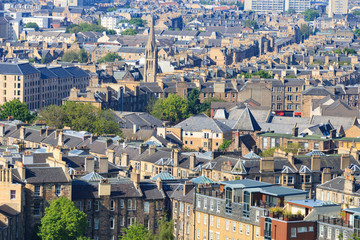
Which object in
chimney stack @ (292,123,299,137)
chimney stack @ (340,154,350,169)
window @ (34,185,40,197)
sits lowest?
chimney stack @ (292,123,299,137)

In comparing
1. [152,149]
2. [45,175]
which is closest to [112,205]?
[45,175]

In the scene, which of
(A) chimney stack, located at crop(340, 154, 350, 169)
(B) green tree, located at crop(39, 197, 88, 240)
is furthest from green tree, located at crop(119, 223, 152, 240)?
(A) chimney stack, located at crop(340, 154, 350, 169)

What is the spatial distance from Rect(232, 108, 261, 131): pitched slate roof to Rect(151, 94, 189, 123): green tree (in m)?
27.7

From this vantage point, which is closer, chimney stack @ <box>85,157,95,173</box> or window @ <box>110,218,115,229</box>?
window @ <box>110,218,115,229</box>

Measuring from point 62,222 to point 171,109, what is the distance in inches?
3415

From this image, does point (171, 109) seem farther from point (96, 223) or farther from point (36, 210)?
point (36, 210)

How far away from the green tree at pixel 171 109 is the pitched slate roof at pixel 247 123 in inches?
1089

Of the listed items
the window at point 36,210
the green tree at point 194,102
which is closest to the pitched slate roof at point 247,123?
the green tree at point 194,102

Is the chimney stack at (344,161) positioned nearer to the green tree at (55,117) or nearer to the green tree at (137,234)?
the green tree at (137,234)

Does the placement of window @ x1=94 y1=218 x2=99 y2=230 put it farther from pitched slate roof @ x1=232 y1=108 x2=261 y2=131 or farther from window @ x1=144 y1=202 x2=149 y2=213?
pitched slate roof @ x1=232 y1=108 x2=261 y2=131

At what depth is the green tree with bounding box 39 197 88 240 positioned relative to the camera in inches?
3228

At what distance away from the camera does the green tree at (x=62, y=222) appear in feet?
269

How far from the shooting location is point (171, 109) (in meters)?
168

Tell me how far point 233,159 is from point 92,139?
24.8m
